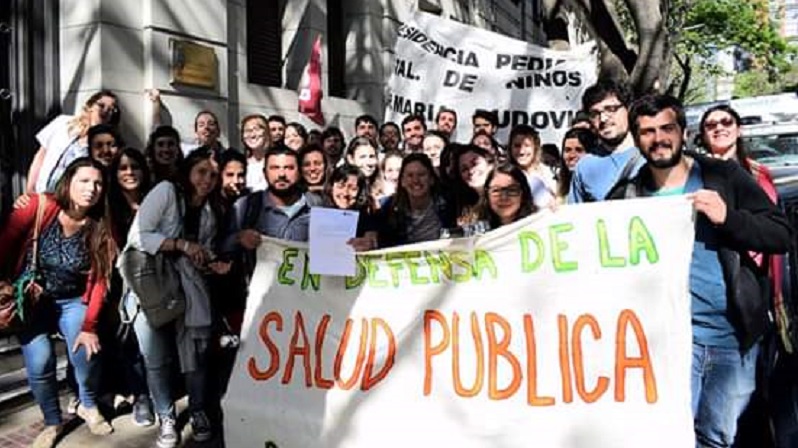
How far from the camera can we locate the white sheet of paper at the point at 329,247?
396 cm

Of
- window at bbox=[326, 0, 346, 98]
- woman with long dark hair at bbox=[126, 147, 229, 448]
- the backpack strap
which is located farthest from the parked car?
window at bbox=[326, 0, 346, 98]

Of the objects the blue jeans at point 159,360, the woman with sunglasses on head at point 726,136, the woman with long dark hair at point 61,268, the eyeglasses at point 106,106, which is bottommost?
the blue jeans at point 159,360

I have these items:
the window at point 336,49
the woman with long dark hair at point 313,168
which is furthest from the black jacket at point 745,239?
the window at point 336,49

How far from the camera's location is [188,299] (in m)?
4.76

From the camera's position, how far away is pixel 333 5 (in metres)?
11.2

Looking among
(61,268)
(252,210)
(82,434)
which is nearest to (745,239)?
(252,210)

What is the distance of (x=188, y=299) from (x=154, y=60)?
3467mm

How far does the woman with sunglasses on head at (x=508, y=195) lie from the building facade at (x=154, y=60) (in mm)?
4206

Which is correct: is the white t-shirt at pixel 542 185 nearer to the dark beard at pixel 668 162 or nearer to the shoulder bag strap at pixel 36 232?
the dark beard at pixel 668 162

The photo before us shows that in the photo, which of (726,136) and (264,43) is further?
(264,43)

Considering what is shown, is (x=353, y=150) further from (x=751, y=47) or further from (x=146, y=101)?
(x=751, y=47)

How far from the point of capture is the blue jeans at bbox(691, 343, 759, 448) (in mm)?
3330

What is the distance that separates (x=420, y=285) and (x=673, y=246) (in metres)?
1.15

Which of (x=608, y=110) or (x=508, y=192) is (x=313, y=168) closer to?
(x=508, y=192)
